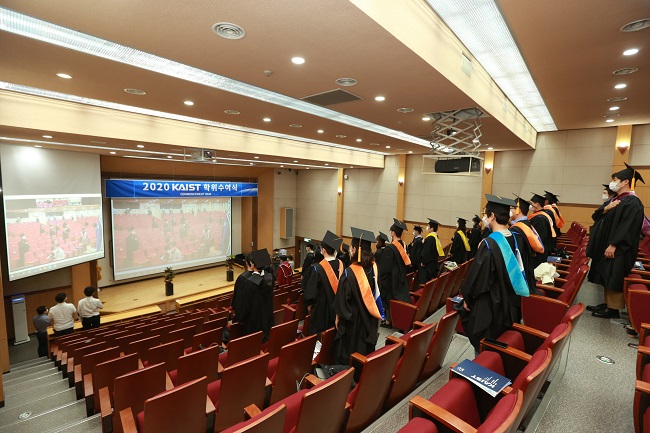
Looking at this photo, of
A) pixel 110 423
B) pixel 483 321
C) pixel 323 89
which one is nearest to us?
pixel 110 423

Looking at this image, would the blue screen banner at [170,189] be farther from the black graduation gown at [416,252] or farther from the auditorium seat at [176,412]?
the auditorium seat at [176,412]

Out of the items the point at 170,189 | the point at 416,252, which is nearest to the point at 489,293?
the point at 416,252

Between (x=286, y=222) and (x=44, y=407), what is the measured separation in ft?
43.7

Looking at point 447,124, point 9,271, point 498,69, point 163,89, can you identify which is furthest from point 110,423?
point 9,271

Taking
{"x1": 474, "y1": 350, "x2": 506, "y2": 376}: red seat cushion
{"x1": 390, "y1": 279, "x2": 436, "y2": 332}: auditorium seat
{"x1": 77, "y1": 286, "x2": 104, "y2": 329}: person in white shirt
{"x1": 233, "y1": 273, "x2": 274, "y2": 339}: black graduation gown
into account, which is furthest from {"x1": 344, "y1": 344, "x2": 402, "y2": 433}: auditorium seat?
{"x1": 77, "y1": 286, "x2": 104, "y2": 329}: person in white shirt

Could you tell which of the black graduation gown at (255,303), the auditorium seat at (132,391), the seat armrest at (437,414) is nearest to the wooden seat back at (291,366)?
the auditorium seat at (132,391)

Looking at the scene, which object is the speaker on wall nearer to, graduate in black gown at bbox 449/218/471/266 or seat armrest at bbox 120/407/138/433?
graduate in black gown at bbox 449/218/471/266

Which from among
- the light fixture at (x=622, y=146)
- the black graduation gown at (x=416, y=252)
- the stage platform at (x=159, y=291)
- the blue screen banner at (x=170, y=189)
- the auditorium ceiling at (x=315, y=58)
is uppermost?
the auditorium ceiling at (x=315, y=58)

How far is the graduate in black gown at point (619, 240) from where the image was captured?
4055mm

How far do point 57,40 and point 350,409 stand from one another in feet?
14.5

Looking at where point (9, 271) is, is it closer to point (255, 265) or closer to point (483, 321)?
point (255, 265)

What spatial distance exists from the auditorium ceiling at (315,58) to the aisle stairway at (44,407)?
12.0ft

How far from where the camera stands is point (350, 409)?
221cm

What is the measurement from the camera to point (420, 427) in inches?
63.7
